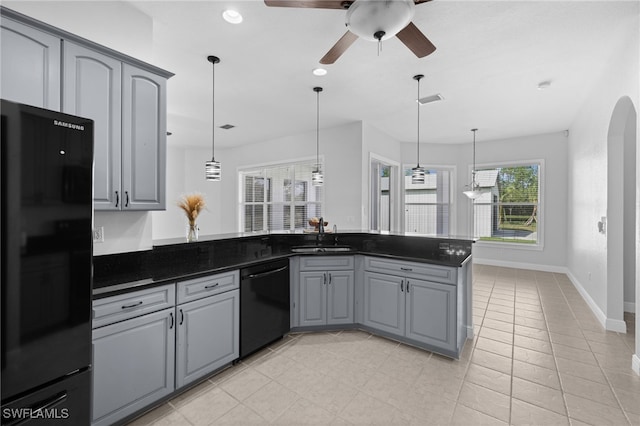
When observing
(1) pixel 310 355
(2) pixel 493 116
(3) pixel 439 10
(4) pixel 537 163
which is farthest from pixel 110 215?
(4) pixel 537 163

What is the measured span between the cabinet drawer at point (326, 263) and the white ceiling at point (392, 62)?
7.04 ft

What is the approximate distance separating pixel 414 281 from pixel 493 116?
12.5 ft

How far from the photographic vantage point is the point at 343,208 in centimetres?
541

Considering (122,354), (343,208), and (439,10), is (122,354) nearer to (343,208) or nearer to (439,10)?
(439,10)

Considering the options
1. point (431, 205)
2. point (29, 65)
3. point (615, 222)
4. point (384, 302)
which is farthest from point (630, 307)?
point (29, 65)

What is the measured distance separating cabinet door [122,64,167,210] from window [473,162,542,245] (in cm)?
683

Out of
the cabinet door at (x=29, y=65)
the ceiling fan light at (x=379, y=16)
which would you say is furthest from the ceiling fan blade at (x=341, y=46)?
the cabinet door at (x=29, y=65)

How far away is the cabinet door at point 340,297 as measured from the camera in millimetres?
3287

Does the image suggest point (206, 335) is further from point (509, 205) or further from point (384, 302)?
point (509, 205)

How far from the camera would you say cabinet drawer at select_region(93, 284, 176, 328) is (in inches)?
67.8

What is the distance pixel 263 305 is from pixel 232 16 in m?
2.55

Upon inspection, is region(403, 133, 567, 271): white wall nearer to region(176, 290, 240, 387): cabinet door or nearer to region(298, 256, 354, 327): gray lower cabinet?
region(298, 256, 354, 327): gray lower cabinet

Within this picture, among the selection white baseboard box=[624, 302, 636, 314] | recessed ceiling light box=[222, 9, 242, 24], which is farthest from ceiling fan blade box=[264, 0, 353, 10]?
white baseboard box=[624, 302, 636, 314]

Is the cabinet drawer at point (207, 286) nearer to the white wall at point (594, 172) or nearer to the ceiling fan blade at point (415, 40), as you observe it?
the ceiling fan blade at point (415, 40)
